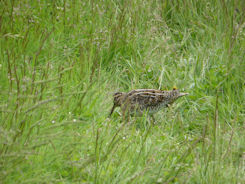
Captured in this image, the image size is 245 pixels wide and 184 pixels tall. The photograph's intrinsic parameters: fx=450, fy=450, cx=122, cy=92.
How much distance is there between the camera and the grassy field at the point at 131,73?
4.04 meters

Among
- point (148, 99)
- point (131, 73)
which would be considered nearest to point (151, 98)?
point (148, 99)

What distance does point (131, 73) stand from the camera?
670 centimetres

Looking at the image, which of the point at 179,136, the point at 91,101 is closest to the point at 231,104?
the point at 179,136

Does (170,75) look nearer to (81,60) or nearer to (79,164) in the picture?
(81,60)

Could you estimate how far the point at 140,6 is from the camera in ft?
24.8

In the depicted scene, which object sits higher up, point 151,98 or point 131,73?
point 131,73

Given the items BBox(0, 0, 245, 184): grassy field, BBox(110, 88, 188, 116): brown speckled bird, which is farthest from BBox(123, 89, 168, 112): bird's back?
BBox(0, 0, 245, 184): grassy field

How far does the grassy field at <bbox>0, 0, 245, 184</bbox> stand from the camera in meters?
4.04

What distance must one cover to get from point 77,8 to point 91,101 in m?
2.24

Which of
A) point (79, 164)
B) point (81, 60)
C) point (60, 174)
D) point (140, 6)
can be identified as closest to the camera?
point (79, 164)

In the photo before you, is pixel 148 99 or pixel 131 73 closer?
pixel 148 99

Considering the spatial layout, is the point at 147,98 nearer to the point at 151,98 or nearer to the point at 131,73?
the point at 151,98

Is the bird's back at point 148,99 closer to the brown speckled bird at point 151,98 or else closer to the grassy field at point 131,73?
the brown speckled bird at point 151,98

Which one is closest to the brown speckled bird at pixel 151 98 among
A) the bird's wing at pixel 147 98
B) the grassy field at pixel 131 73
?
the bird's wing at pixel 147 98
